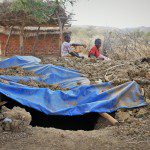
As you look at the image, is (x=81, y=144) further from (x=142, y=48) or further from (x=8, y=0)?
(x=142, y=48)

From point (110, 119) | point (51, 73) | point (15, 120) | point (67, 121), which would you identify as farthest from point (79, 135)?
point (51, 73)

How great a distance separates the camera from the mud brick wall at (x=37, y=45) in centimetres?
1552

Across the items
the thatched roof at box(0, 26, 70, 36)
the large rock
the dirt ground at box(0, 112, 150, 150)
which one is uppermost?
the thatched roof at box(0, 26, 70, 36)

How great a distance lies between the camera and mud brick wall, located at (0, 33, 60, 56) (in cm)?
1552

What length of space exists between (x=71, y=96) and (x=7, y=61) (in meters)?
3.26

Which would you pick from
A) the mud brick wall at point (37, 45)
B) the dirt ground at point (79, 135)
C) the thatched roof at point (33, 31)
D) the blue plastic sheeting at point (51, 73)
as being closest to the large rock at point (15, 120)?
the dirt ground at point (79, 135)

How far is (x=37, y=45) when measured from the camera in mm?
15766

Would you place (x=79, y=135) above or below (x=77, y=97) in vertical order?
below

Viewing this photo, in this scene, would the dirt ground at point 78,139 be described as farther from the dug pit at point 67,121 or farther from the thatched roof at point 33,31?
the thatched roof at point 33,31

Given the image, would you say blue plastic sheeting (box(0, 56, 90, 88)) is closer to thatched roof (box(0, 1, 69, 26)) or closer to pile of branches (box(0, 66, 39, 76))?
pile of branches (box(0, 66, 39, 76))

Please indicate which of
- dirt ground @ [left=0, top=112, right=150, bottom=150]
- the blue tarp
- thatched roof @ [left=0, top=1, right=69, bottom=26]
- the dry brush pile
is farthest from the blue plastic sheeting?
thatched roof @ [left=0, top=1, right=69, bottom=26]

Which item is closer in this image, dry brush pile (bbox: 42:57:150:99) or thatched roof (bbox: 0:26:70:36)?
dry brush pile (bbox: 42:57:150:99)

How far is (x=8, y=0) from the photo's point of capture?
1462 centimetres

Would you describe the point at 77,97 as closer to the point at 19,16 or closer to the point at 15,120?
the point at 15,120
